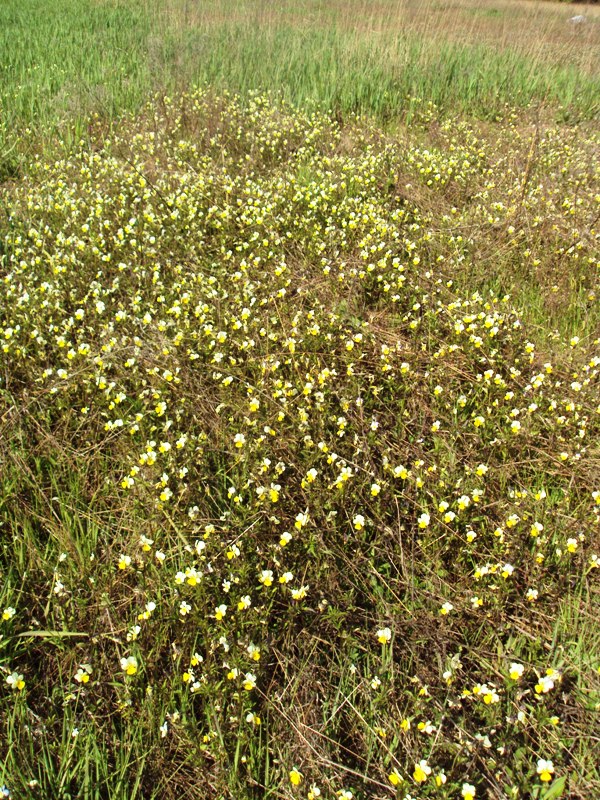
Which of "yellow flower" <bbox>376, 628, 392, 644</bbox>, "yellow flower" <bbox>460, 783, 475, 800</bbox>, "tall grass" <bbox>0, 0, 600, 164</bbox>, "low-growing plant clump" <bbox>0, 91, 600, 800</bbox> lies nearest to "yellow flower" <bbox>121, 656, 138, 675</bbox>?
"low-growing plant clump" <bbox>0, 91, 600, 800</bbox>

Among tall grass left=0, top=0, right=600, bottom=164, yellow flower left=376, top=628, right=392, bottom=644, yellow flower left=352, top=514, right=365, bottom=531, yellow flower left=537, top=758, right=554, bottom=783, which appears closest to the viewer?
yellow flower left=537, top=758, right=554, bottom=783

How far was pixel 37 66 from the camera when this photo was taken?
7.60m

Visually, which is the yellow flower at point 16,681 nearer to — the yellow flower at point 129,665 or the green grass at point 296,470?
the green grass at point 296,470

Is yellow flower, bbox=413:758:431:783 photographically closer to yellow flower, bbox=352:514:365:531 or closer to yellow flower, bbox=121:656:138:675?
yellow flower, bbox=352:514:365:531

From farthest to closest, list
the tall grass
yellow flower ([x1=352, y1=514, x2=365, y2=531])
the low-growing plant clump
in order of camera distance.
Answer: the tall grass, yellow flower ([x1=352, y1=514, x2=365, y2=531]), the low-growing plant clump

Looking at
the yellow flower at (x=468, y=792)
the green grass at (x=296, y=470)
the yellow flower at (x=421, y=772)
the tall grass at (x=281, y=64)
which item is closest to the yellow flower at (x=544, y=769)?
the green grass at (x=296, y=470)

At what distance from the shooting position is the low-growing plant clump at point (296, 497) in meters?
1.98

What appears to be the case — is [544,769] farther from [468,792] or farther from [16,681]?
[16,681]

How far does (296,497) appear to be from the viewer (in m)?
2.77

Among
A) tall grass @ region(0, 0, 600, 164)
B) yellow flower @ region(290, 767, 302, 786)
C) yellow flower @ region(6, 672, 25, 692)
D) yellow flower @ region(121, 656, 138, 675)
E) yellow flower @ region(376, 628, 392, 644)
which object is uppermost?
tall grass @ region(0, 0, 600, 164)

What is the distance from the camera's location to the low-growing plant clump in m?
1.98

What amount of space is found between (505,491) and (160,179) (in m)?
4.14

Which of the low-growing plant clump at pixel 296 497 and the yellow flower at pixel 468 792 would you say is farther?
the low-growing plant clump at pixel 296 497

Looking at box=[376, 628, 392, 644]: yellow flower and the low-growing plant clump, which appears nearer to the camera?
the low-growing plant clump
